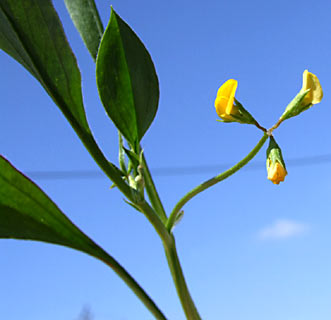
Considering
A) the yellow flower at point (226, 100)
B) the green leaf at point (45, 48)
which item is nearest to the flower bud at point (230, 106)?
the yellow flower at point (226, 100)

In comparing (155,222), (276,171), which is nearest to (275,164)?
(276,171)

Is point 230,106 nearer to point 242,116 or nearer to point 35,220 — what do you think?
point 242,116

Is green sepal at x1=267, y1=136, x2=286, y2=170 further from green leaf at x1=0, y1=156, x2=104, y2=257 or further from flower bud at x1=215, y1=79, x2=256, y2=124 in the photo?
green leaf at x1=0, y1=156, x2=104, y2=257

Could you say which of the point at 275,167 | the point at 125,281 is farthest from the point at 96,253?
the point at 275,167

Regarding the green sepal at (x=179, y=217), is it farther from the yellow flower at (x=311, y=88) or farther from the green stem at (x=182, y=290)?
the yellow flower at (x=311, y=88)

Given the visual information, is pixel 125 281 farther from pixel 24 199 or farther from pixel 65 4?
pixel 65 4

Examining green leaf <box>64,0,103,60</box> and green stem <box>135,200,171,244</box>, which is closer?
green stem <box>135,200,171,244</box>

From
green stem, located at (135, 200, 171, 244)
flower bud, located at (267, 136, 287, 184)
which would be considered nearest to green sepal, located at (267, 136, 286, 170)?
flower bud, located at (267, 136, 287, 184)
